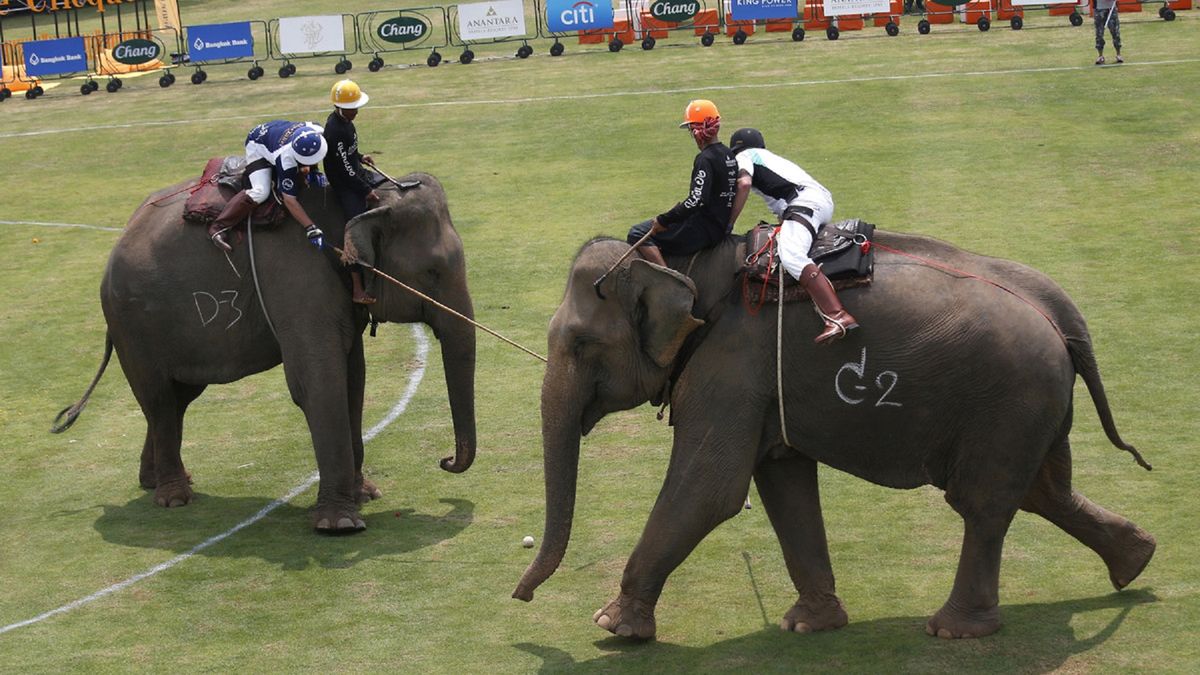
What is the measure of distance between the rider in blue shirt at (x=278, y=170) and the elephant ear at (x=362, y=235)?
0.27m

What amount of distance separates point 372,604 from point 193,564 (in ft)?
6.21

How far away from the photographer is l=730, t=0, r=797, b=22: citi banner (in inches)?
1538

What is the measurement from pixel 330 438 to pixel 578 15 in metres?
28.3

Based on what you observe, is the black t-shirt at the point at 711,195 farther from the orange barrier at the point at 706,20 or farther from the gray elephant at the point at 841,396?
the orange barrier at the point at 706,20

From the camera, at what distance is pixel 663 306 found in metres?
10.3

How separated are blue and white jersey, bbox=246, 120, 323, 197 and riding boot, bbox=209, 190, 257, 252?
0.94 feet

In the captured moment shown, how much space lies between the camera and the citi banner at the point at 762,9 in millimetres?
39062

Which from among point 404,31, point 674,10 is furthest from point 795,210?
point 404,31

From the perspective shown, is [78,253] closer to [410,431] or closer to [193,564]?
[410,431]

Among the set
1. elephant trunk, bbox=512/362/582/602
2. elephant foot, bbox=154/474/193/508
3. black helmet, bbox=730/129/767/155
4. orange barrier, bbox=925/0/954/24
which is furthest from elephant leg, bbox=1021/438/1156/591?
orange barrier, bbox=925/0/954/24

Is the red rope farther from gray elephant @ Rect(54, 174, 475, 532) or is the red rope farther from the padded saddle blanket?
gray elephant @ Rect(54, 174, 475, 532)

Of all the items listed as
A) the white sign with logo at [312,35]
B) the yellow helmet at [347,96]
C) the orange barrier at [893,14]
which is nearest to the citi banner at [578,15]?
the white sign with logo at [312,35]

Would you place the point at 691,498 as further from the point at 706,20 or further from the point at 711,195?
the point at 706,20

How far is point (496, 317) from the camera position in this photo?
1980cm
